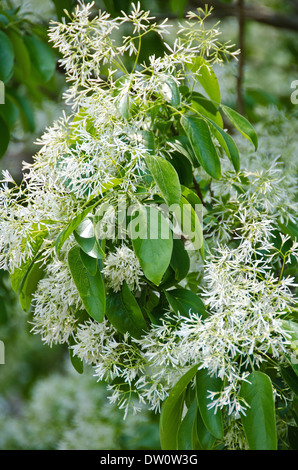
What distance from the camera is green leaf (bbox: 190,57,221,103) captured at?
0.92 m

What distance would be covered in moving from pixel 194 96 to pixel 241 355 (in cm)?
43

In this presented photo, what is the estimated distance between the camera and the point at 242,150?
1.38 metres

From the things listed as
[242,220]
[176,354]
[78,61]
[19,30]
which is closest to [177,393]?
[176,354]

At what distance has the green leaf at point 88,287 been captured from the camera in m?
0.75

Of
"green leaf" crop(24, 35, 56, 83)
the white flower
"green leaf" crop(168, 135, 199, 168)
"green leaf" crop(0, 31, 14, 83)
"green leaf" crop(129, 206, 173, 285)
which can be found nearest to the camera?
"green leaf" crop(129, 206, 173, 285)

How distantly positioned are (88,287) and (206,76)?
417 mm

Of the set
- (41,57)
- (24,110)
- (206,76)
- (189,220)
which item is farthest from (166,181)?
(24,110)

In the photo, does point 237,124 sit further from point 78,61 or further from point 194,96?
point 78,61

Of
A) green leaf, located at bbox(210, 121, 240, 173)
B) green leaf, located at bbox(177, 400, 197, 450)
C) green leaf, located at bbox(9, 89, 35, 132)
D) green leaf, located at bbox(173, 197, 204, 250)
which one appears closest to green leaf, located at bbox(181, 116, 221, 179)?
green leaf, located at bbox(210, 121, 240, 173)

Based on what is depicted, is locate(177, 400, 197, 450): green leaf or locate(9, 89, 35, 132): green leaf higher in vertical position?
locate(177, 400, 197, 450): green leaf

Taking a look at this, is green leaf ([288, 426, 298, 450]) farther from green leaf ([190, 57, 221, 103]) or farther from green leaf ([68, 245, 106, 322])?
green leaf ([190, 57, 221, 103])

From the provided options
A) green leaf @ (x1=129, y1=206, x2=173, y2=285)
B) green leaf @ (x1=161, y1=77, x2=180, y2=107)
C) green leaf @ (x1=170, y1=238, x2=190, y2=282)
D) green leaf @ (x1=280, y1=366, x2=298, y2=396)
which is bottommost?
green leaf @ (x1=280, y1=366, x2=298, y2=396)

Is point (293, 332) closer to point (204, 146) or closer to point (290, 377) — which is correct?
point (290, 377)

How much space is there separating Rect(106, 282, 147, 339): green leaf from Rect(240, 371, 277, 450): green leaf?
0.59 feet
